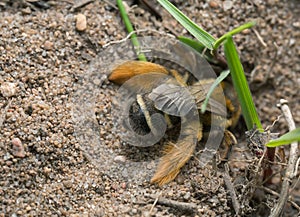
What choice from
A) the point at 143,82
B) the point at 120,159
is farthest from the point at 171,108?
the point at 120,159

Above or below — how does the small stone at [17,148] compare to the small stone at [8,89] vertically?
below

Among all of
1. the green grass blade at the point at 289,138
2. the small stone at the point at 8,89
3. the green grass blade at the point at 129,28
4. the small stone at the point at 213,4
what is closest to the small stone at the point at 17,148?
the small stone at the point at 8,89

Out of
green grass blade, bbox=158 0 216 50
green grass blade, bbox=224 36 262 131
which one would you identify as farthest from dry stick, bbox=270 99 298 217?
green grass blade, bbox=158 0 216 50

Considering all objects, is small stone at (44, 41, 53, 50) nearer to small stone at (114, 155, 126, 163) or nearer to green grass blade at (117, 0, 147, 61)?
green grass blade at (117, 0, 147, 61)

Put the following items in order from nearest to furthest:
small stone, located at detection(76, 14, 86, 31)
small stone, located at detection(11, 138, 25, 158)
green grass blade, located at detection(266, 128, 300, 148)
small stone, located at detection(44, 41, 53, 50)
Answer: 1. green grass blade, located at detection(266, 128, 300, 148)
2. small stone, located at detection(11, 138, 25, 158)
3. small stone, located at detection(44, 41, 53, 50)
4. small stone, located at detection(76, 14, 86, 31)

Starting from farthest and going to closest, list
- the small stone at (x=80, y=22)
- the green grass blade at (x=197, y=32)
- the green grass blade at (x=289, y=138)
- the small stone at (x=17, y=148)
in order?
the small stone at (x=80, y=22) < the green grass blade at (x=197, y=32) < the small stone at (x=17, y=148) < the green grass blade at (x=289, y=138)

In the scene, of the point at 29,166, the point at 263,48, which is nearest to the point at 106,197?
the point at 29,166

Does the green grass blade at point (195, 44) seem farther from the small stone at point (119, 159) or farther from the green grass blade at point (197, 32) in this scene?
the small stone at point (119, 159)

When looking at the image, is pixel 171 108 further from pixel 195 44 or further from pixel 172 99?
pixel 195 44

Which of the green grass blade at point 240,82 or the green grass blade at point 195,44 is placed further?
Result: the green grass blade at point 195,44
